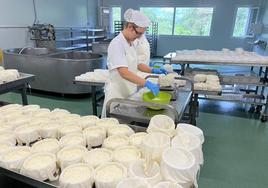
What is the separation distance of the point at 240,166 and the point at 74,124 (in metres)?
1.76

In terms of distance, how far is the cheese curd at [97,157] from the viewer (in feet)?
2.80

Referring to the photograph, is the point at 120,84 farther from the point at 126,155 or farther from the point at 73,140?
the point at 126,155

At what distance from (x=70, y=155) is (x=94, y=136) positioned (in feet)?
0.54

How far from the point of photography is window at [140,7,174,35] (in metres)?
7.85

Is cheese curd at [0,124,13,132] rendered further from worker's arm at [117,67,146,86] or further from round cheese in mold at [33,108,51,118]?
worker's arm at [117,67,146,86]

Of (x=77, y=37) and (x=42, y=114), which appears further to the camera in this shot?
(x=77, y=37)

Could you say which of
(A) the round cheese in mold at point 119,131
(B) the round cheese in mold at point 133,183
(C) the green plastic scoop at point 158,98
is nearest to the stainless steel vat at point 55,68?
(C) the green plastic scoop at point 158,98

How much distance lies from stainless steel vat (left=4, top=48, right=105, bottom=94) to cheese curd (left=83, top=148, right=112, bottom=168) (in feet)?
9.36

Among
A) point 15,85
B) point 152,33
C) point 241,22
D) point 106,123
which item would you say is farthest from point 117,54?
point 241,22

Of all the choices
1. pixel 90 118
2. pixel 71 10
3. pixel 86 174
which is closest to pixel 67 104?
pixel 90 118

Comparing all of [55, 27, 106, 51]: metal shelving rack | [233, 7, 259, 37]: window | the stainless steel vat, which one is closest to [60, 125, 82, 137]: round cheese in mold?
the stainless steel vat

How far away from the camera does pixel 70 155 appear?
89 centimetres

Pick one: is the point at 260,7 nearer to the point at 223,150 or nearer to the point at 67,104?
the point at 223,150

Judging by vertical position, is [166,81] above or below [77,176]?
above
